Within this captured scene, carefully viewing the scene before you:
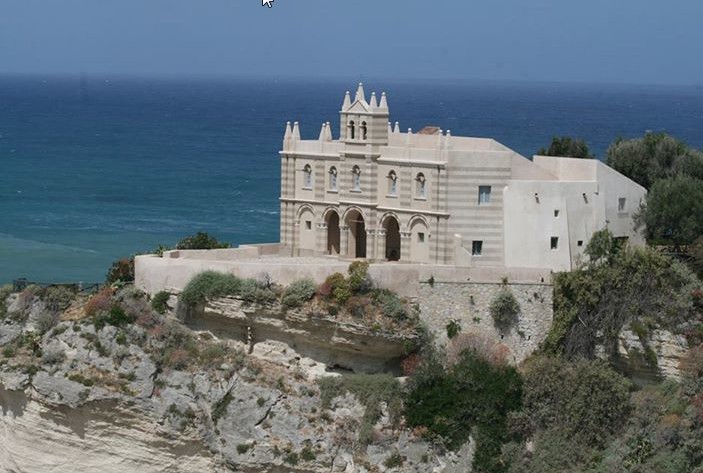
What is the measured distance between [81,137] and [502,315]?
119138 mm

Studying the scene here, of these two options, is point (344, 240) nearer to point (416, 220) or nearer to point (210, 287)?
point (416, 220)

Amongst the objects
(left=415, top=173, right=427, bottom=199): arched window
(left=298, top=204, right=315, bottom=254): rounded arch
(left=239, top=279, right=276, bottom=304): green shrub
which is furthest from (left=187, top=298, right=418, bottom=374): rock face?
(left=298, top=204, right=315, bottom=254): rounded arch

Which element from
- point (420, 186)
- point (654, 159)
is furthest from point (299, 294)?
point (654, 159)

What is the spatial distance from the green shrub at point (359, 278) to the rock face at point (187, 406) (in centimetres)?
130

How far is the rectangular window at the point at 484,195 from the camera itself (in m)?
53.9

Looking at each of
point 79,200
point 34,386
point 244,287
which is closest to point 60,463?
point 34,386

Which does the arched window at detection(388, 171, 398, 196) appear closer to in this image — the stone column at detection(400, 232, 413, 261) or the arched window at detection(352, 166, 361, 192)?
the arched window at detection(352, 166, 361, 192)

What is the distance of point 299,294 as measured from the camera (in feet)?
173

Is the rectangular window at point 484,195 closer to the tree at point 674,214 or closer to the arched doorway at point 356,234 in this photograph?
the arched doorway at point 356,234

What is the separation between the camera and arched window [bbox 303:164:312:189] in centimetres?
5831

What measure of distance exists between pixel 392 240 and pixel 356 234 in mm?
1511

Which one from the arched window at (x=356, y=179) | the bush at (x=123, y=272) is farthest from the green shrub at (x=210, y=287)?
the arched window at (x=356, y=179)

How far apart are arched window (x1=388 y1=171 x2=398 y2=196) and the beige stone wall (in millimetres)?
4173

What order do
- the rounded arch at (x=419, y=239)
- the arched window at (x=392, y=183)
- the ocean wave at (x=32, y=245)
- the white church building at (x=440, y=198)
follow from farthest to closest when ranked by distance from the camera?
the ocean wave at (x=32, y=245), the arched window at (x=392, y=183), the rounded arch at (x=419, y=239), the white church building at (x=440, y=198)
